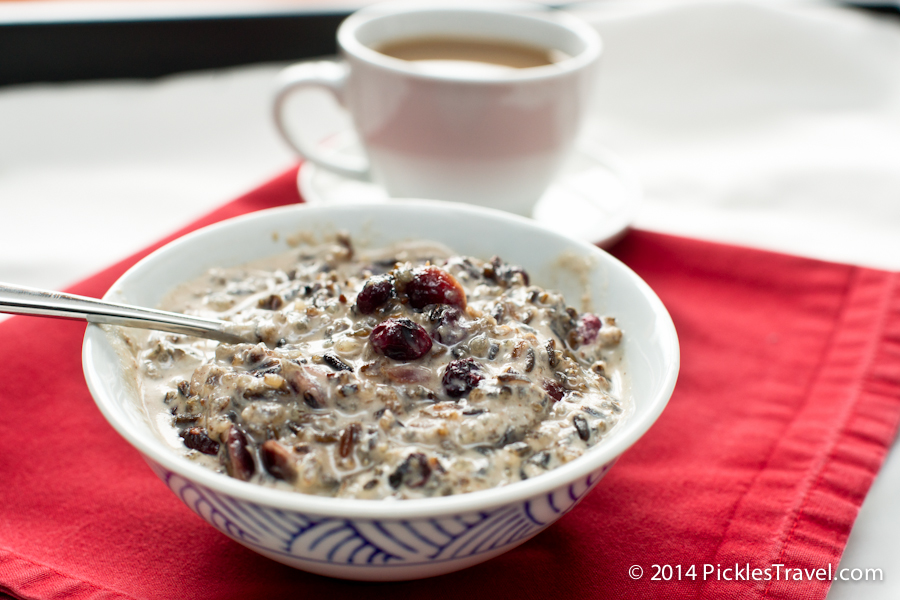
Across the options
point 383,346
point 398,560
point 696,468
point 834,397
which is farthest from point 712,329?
point 398,560

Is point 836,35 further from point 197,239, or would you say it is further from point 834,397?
point 197,239

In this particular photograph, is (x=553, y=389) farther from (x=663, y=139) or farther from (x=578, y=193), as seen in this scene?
(x=663, y=139)

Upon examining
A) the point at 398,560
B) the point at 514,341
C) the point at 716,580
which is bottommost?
the point at 716,580

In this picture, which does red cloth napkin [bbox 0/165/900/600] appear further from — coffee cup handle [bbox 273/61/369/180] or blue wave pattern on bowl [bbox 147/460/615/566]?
coffee cup handle [bbox 273/61/369/180]

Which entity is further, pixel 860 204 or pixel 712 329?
pixel 860 204

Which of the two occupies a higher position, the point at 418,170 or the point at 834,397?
the point at 418,170

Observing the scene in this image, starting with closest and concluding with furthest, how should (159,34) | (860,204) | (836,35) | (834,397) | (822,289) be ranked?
(834,397) < (822,289) < (860,204) < (159,34) < (836,35)

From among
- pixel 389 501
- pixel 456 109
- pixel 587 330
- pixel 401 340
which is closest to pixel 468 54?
pixel 456 109
